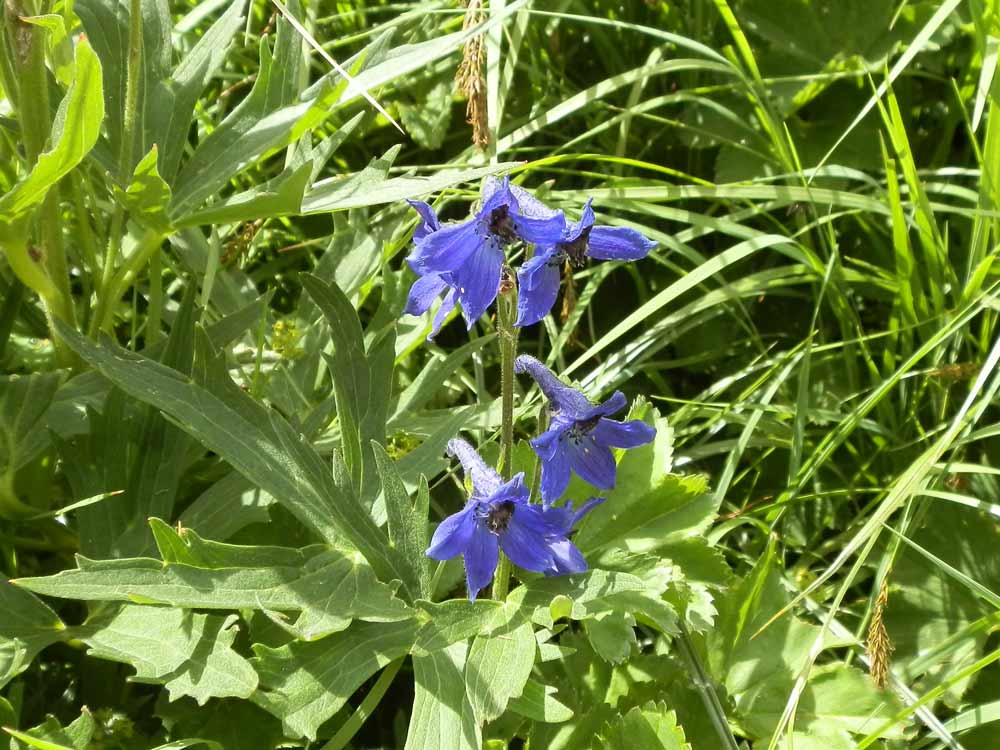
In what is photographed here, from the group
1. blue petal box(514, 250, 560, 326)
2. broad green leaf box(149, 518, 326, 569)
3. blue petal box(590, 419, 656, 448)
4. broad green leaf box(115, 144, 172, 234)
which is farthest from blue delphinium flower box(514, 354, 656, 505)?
broad green leaf box(115, 144, 172, 234)

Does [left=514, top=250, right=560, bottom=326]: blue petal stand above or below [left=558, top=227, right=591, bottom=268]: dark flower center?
below

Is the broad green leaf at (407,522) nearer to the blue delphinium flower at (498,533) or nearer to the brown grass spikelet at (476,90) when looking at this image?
the blue delphinium flower at (498,533)

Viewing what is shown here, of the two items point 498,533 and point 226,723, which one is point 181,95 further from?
point 226,723

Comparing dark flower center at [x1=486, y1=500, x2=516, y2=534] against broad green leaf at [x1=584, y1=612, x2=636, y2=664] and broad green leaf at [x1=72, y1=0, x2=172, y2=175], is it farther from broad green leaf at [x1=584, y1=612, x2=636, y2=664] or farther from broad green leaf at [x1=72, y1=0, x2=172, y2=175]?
broad green leaf at [x1=72, y1=0, x2=172, y2=175]

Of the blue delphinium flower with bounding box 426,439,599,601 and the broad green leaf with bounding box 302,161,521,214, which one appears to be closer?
the blue delphinium flower with bounding box 426,439,599,601

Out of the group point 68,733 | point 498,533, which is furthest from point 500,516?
point 68,733

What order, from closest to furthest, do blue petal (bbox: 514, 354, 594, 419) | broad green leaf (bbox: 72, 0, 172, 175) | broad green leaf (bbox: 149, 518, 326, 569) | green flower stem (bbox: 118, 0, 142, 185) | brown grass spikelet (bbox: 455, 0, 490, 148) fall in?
1. broad green leaf (bbox: 149, 518, 326, 569)
2. blue petal (bbox: 514, 354, 594, 419)
3. green flower stem (bbox: 118, 0, 142, 185)
4. broad green leaf (bbox: 72, 0, 172, 175)
5. brown grass spikelet (bbox: 455, 0, 490, 148)
